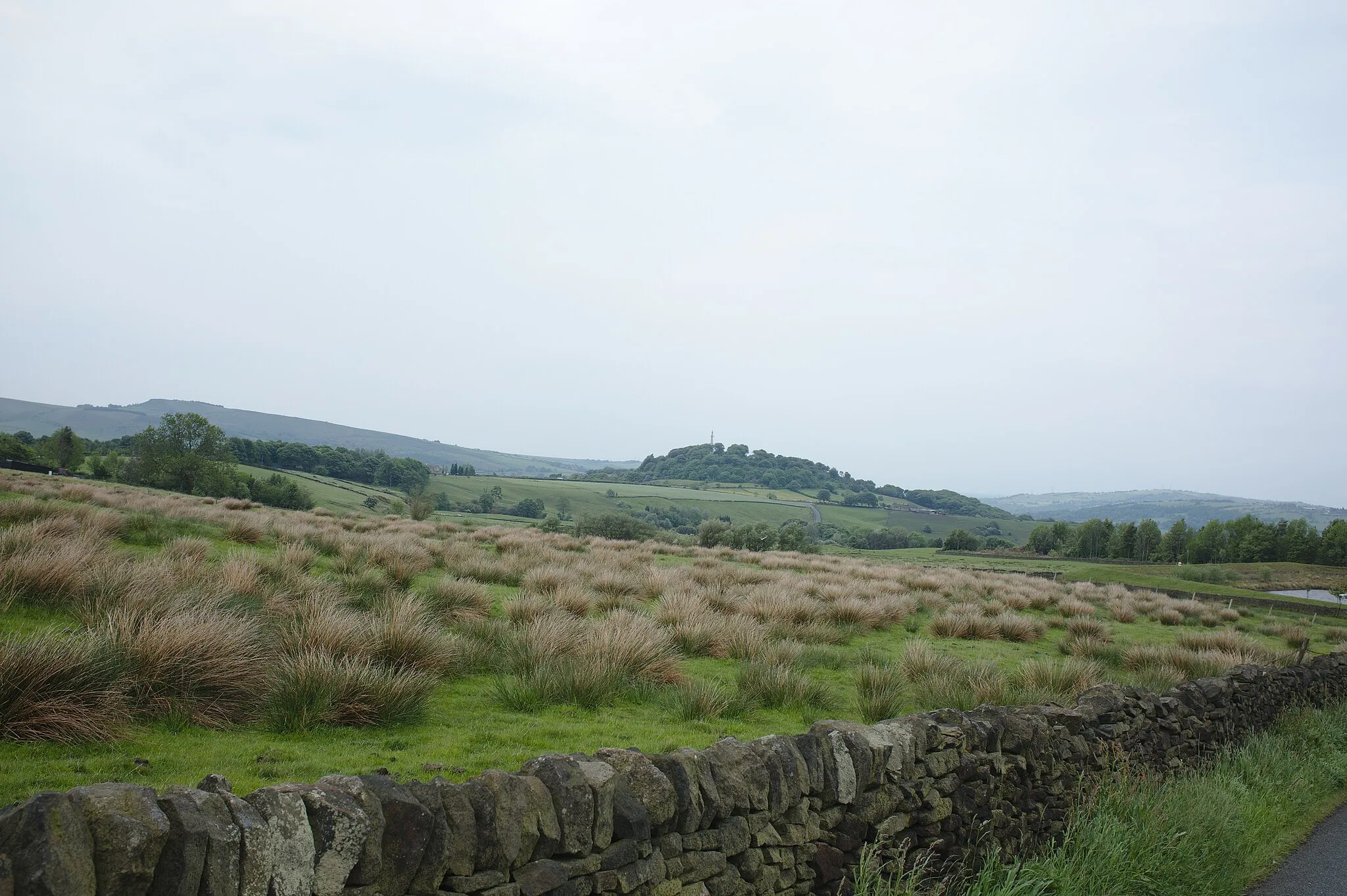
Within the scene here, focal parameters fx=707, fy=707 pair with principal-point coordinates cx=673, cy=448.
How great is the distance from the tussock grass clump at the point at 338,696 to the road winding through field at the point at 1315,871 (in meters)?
7.88

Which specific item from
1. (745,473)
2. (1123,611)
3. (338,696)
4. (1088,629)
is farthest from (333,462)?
(745,473)

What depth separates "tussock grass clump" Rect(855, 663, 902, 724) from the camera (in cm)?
754

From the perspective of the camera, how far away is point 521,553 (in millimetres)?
18219

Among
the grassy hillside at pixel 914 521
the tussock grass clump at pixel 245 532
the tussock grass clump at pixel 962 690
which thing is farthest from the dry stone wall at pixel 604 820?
the grassy hillside at pixel 914 521

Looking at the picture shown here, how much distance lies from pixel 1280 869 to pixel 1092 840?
2589 mm

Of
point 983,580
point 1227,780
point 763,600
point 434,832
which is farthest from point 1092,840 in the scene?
point 983,580

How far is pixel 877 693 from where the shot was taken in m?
8.06

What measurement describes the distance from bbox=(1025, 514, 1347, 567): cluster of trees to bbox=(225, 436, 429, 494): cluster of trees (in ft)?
Answer: 235

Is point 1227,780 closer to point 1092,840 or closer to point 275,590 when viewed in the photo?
point 1092,840

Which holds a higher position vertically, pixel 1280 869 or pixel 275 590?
pixel 275 590

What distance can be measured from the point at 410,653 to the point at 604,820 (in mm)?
4003

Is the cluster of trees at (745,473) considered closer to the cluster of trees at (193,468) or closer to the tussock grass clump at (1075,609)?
the cluster of trees at (193,468)

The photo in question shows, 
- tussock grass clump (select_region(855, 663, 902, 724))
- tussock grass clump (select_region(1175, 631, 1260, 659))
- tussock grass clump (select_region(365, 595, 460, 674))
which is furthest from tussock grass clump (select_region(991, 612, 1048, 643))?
tussock grass clump (select_region(365, 595, 460, 674))

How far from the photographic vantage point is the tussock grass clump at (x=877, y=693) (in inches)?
297
